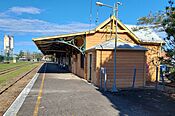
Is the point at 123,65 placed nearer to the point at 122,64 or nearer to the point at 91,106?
the point at 122,64

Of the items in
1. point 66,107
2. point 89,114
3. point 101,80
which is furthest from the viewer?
point 101,80

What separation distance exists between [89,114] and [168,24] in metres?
5.47

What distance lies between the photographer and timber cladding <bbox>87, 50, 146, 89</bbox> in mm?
15500

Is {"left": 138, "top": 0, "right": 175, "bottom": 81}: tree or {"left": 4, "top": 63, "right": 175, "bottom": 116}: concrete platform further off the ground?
{"left": 138, "top": 0, "right": 175, "bottom": 81}: tree

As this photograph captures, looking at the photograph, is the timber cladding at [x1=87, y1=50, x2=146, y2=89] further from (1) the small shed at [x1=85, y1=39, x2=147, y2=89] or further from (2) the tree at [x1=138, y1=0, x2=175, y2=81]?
(2) the tree at [x1=138, y1=0, x2=175, y2=81]

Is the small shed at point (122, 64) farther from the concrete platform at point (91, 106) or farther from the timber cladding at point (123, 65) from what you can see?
the concrete platform at point (91, 106)

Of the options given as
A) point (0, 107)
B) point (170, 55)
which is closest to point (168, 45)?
point (170, 55)

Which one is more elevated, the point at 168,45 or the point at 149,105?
the point at 168,45

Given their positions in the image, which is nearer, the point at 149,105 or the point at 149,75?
the point at 149,105

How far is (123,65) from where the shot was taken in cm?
1575

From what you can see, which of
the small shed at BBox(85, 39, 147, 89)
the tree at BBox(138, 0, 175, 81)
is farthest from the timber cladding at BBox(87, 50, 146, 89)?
the tree at BBox(138, 0, 175, 81)

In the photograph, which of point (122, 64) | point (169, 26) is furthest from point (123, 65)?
point (169, 26)

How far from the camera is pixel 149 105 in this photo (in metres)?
9.39

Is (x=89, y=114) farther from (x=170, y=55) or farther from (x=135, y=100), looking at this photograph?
(x=170, y=55)
